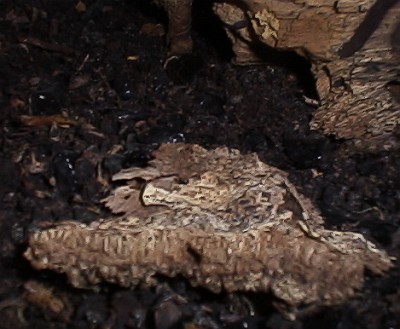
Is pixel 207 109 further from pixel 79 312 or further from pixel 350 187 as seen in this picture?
pixel 79 312

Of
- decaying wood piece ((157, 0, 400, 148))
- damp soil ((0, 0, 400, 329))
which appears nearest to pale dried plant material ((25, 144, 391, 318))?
damp soil ((0, 0, 400, 329))

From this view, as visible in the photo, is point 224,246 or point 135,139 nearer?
point 224,246

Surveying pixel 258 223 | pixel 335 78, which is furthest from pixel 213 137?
pixel 258 223

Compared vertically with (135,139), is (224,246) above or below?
below

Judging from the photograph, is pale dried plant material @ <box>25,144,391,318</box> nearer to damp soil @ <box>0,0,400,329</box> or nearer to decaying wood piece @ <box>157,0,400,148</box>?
damp soil @ <box>0,0,400,329</box>

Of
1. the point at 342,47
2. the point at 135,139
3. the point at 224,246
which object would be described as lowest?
the point at 224,246

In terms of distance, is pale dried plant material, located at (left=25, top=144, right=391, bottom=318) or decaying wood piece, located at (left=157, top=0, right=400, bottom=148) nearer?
pale dried plant material, located at (left=25, top=144, right=391, bottom=318)
